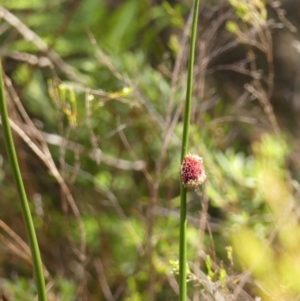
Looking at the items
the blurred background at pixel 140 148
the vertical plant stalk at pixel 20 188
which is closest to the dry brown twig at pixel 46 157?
the blurred background at pixel 140 148

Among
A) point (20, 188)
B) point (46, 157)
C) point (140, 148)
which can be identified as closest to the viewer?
point (20, 188)

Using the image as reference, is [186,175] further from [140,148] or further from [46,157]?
[140,148]

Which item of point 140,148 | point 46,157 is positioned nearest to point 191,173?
point 46,157

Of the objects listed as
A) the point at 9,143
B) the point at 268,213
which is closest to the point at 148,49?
the point at 268,213

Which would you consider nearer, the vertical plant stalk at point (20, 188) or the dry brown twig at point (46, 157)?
the vertical plant stalk at point (20, 188)

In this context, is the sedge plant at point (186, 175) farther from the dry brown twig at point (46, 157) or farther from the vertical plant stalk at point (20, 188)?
the dry brown twig at point (46, 157)

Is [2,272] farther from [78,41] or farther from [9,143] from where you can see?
[9,143]

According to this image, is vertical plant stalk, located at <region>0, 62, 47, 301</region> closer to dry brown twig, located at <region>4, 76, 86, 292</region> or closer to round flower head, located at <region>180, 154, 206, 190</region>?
round flower head, located at <region>180, 154, 206, 190</region>
